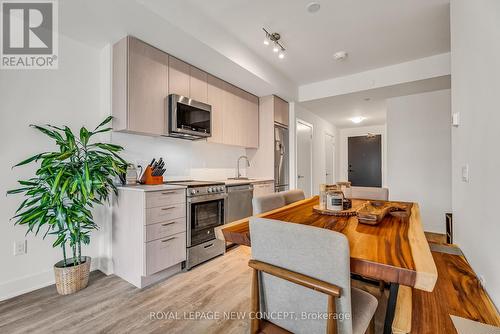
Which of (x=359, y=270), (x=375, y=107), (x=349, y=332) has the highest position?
(x=375, y=107)

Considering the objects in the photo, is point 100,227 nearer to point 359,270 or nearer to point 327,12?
point 359,270

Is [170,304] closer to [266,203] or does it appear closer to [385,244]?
[266,203]

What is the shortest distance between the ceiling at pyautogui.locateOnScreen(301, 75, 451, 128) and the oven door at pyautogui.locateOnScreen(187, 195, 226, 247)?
2.89 metres

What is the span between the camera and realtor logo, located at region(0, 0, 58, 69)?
195 cm

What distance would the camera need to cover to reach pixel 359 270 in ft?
2.83

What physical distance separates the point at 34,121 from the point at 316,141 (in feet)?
16.5

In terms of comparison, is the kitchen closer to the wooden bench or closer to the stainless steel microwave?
the stainless steel microwave

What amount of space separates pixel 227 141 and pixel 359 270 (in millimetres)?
2830

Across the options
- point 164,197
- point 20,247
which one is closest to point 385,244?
point 164,197

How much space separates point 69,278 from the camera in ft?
6.39

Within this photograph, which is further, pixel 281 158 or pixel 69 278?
pixel 281 158

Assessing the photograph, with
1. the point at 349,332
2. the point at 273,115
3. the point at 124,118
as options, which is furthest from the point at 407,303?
the point at 273,115

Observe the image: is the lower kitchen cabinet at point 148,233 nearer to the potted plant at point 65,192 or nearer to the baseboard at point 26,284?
the potted plant at point 65,192

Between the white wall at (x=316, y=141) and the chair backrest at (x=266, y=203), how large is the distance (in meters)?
2.42
